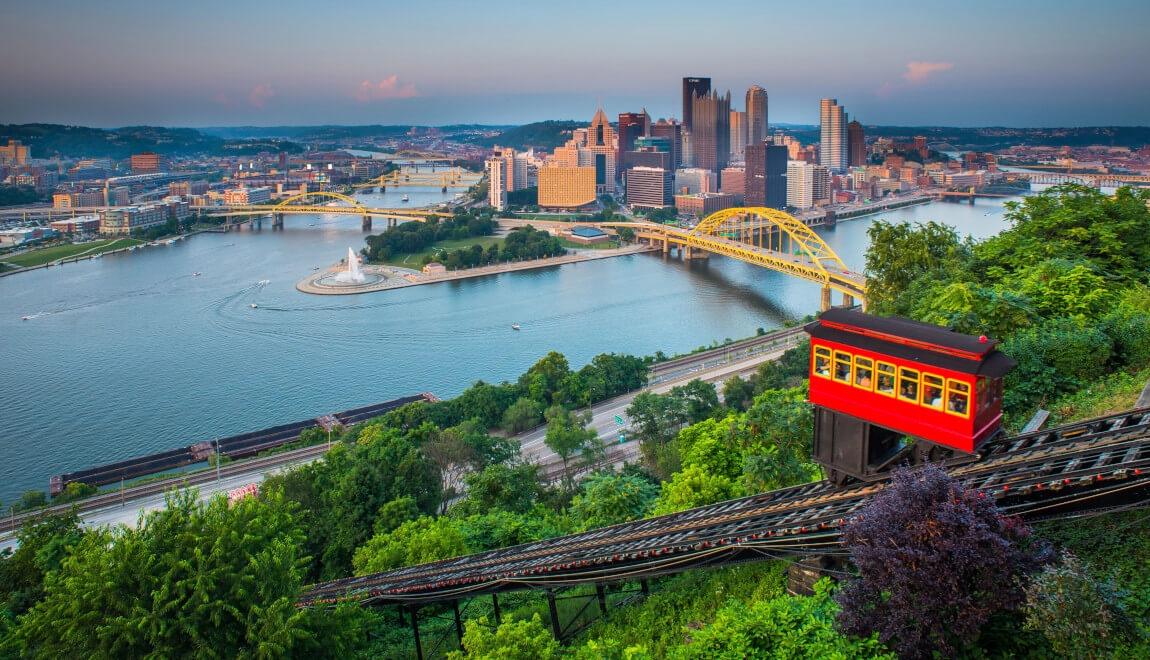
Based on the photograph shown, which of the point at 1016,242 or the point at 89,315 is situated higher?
the point at 1016,242

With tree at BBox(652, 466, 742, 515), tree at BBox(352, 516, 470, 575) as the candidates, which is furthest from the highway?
tree at BBox(652, 466, 742, 515)

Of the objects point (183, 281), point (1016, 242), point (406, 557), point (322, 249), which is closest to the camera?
point (406, 557)

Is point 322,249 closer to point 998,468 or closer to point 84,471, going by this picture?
point 84,471

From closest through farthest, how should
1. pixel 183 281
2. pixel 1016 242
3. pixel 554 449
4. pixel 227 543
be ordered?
pixel 227 543 < pixel 1016 242 < pixel 554 449 < pixel 183 281

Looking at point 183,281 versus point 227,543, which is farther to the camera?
point 183,281

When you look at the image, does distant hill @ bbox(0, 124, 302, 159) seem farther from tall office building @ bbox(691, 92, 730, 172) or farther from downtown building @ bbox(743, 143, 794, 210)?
downtown building @ bbox(743, 143, 794, 210)

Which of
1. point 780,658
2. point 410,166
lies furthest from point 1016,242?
point 410,166

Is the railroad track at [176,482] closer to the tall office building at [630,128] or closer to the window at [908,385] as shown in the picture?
the window at [908,385]

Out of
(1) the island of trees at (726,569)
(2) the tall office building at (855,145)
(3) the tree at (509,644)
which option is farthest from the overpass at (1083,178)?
(3) the tree at (509,644)
